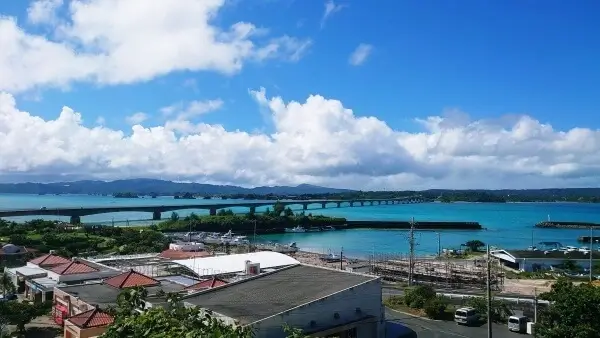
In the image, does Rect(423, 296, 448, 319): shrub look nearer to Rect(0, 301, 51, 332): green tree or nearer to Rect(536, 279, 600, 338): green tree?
Rect(536, 279, 600, 338): green tree

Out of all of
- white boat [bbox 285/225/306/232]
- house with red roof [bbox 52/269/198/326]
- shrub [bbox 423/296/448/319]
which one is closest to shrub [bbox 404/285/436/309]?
shrub [bbox 423/296/448/319]

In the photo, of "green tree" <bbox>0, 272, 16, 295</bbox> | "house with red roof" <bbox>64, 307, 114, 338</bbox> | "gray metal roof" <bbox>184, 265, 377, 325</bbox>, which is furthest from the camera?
"green tree" <bbox>0, 272, 16, 295</bbox>

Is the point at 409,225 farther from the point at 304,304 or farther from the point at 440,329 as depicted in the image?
the point at 304,304

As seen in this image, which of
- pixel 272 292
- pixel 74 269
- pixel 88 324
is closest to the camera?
pixel 88 324

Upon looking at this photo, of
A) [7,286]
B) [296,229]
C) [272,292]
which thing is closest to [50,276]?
[7,286]

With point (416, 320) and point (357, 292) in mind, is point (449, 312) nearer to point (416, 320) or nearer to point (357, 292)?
point (416, 320)

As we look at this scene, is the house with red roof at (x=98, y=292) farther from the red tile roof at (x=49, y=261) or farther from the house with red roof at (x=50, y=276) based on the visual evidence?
the red tile roof at (x=49, y=261)

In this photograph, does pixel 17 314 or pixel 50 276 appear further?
pixel 50 276
